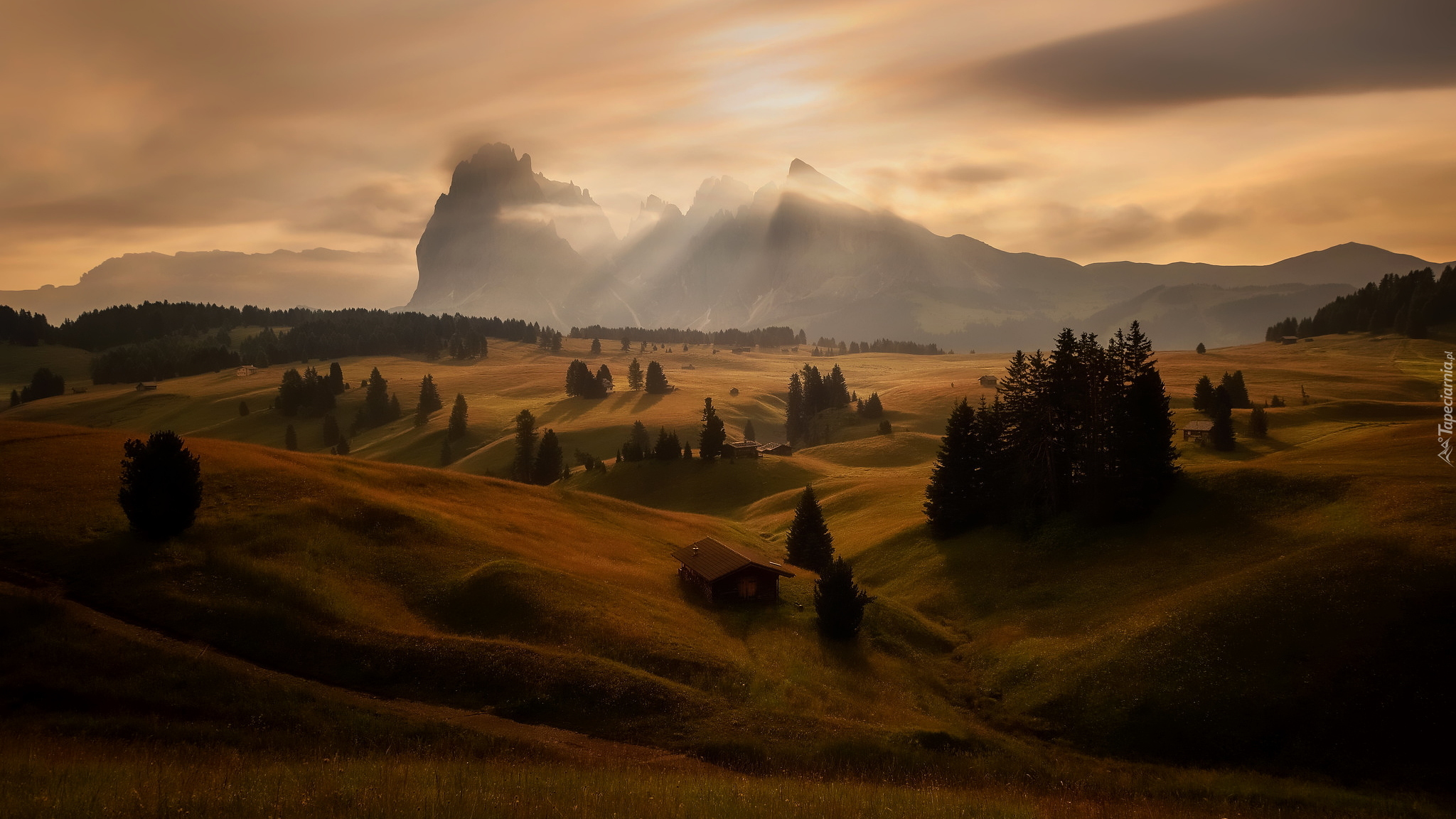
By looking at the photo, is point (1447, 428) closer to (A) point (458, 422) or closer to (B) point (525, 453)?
(B) point (525, 453)

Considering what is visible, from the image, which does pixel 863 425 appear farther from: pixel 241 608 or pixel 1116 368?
pixel 241 608

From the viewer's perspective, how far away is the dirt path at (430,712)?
29.3 m

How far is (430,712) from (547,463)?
332ft

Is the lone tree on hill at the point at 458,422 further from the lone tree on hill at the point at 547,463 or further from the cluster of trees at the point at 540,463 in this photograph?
the lone tree on hill at the point at 547,463

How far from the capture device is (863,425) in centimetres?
17838

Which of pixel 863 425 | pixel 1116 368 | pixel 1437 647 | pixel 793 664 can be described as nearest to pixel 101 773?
pixel 793 664

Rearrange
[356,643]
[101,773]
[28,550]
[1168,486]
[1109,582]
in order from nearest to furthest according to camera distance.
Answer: [101,773] → [356,643] → [28,550] → [1109,582] → [1168,486]

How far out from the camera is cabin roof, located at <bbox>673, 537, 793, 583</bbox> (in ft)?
177

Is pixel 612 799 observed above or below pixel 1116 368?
below

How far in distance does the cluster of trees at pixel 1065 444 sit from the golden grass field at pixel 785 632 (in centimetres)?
305

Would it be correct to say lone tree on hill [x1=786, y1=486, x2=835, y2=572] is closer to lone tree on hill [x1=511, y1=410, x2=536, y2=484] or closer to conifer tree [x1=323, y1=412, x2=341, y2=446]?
lone tree on hill [x1=511, y1=410, x2=536, y2=484]

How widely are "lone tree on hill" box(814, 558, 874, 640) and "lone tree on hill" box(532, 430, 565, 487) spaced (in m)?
87.6

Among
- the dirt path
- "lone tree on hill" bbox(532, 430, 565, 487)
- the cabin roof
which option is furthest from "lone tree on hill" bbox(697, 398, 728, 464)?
the dirt path

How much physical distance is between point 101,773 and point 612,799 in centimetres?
1267
